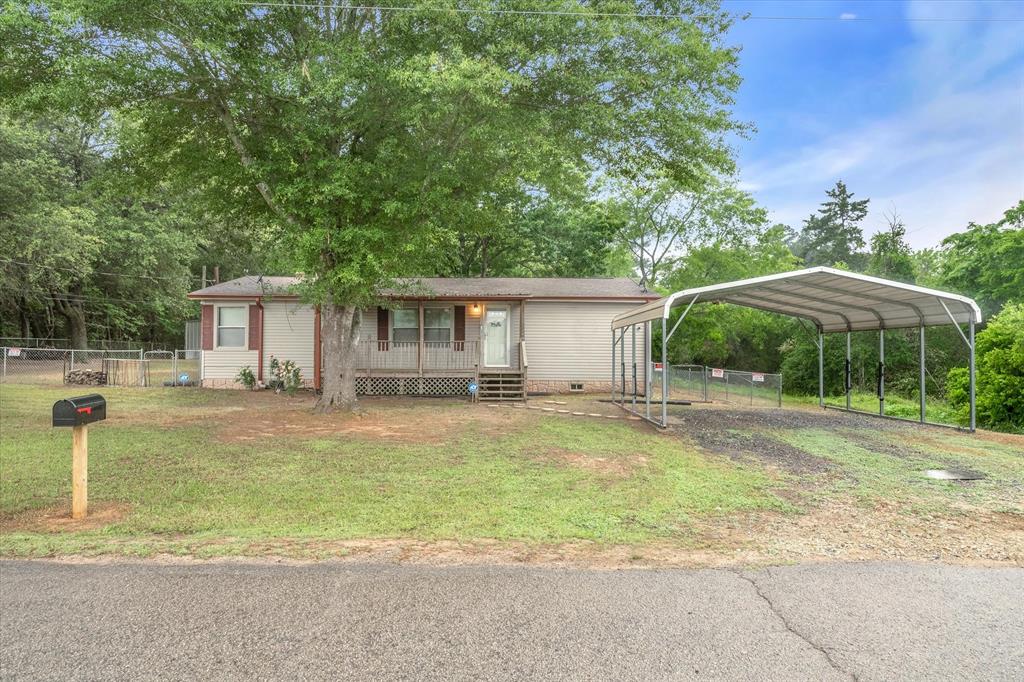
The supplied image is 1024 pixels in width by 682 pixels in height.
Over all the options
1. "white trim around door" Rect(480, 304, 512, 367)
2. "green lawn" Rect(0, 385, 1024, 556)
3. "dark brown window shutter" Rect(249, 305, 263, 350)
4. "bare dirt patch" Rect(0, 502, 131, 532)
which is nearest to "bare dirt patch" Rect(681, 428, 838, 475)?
"green lawn" Rect(0, 385, 1024, 556)

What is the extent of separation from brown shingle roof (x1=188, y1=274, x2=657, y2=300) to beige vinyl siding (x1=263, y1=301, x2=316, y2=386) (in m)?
0.64

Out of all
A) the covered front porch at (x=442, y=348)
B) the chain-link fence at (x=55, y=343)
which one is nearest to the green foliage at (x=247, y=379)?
the covered front porch at (x=442, y=348)

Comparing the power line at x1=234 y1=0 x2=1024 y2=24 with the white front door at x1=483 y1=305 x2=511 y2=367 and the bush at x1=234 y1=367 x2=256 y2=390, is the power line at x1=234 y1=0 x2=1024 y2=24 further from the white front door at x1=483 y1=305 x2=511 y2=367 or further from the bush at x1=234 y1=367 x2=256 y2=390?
the bush at x1=234 y1=367 x2=256 y2=390

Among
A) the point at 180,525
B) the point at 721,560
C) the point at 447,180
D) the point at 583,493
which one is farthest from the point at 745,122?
the point at 180,525

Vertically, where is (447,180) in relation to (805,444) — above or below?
above

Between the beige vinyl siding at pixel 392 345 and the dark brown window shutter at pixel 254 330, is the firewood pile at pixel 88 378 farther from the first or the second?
the beige vinyl siding at pixel 392 345

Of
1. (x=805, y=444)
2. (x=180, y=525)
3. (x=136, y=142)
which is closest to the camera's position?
(x=180, y=525)

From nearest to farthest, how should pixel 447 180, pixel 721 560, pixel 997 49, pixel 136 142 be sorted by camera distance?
pixel 721 560 < pixel 447 180 < pixel 136 142 < pixel 997 49

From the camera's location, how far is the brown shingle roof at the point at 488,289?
14.9m

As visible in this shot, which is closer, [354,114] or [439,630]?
[439,630]

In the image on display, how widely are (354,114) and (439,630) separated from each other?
8.04 m

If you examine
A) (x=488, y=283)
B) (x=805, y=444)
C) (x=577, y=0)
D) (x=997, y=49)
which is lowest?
(x=805, y=444)

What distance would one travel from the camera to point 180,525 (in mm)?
4410

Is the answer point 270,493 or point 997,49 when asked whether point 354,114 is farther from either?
point 997,49
